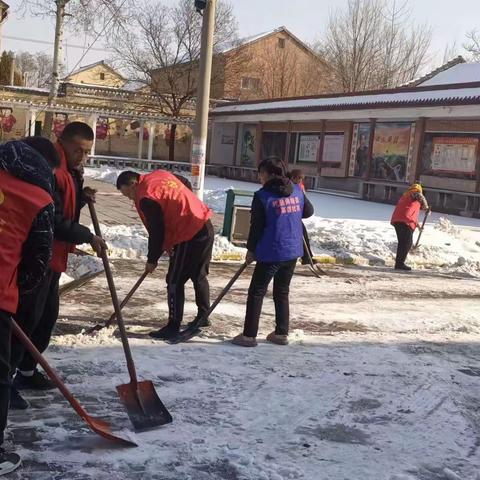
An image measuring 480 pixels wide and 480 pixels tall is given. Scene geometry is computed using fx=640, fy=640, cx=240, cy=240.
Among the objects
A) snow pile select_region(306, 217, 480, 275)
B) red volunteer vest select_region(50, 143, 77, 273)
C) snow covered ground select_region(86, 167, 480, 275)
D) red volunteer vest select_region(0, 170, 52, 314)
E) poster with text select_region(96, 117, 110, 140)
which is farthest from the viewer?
poster with text select_region(96, 117, 110, 140)

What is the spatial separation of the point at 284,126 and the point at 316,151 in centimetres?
341

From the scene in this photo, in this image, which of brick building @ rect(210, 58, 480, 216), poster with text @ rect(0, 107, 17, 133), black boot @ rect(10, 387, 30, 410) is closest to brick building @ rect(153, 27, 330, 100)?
brick building @ rect(210, 58, 480, 216)

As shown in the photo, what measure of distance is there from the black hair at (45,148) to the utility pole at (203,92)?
701 centimetres

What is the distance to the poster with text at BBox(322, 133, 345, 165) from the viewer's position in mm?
27969

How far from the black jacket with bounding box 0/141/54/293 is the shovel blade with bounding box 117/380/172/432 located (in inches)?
42.5

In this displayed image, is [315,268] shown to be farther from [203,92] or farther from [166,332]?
[166,332]

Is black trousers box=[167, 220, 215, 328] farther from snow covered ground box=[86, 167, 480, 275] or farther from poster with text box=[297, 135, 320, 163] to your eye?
poster with text box=[297, 135, 320, 163]

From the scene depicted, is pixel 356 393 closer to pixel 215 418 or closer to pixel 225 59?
pixel 215 418

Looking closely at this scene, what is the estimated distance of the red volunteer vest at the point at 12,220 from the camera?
2750 millimetres

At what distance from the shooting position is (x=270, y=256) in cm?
529

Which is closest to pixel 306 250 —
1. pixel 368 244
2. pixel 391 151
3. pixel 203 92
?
pixel 368 244

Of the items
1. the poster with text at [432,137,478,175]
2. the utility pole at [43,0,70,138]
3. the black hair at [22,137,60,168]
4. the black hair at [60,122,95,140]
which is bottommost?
the black hair at [22,137,60,168]

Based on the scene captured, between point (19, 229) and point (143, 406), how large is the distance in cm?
142

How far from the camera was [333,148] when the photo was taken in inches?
1120
